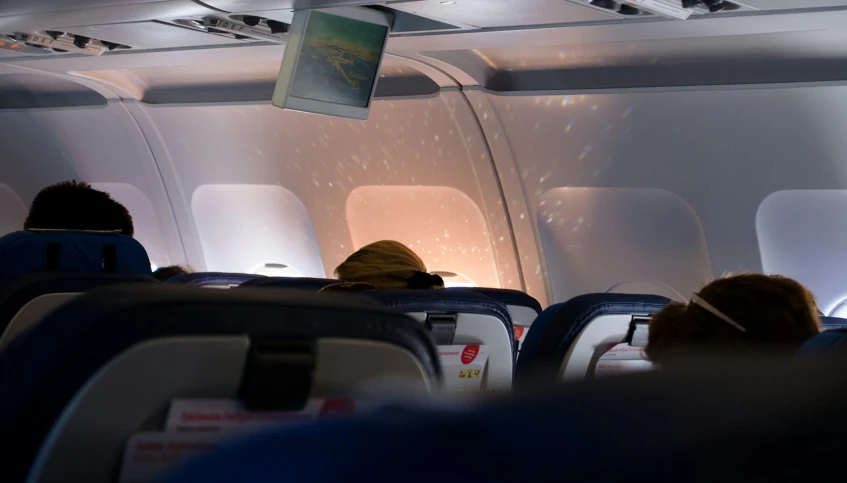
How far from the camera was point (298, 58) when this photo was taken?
6461 millimetres

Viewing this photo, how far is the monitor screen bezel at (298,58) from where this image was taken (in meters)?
6.43

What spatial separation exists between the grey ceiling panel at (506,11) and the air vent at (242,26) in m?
1.47

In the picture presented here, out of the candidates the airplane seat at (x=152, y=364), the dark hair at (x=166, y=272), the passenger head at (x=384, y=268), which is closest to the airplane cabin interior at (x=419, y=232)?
the airplane seat at (x=152, y=364)

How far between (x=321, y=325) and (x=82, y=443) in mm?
319

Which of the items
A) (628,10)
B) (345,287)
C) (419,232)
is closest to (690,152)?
(628,10)

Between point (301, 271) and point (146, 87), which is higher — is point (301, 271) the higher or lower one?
the lower one

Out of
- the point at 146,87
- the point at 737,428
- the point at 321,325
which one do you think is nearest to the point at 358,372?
the point at 321,325

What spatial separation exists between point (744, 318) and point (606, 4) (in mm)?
4211

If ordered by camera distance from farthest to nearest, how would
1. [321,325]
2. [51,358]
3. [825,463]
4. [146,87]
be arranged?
1. [146,87]
2. [321,325]
3. [51,358]
4. [825,463]

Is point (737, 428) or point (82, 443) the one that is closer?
point (737, 428)

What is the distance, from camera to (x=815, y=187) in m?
7.75

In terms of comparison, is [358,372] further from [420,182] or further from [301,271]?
[301,271]

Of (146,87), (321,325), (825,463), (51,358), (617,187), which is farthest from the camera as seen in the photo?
(146,87)

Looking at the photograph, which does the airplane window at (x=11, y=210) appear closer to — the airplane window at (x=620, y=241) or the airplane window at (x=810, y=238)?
the airplane window at (x=620, y=241)
